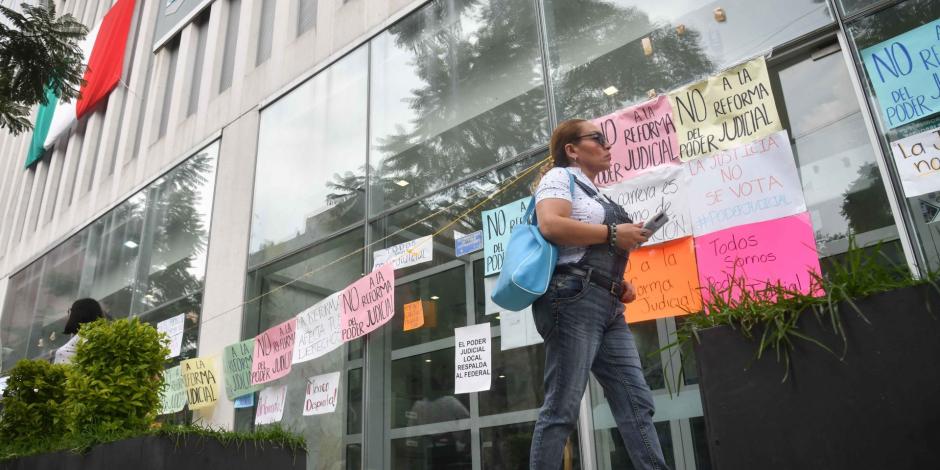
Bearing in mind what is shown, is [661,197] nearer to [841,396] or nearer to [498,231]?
[498,231]

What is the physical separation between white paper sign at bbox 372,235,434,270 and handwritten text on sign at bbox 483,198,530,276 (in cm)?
64

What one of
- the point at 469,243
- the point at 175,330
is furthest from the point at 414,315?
the point at 175,330

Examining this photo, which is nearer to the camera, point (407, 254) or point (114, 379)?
point (114, 379)

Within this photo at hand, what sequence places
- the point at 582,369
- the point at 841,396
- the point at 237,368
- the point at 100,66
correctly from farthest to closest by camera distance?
the point at 100,66, the point at 237,368, the point at 582,369, the point at 841,396

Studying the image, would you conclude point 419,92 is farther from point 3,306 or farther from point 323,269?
point 3,306

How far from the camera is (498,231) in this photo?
5.59 meters

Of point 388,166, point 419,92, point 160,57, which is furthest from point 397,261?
point 160,57

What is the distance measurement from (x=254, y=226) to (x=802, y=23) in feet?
19.6

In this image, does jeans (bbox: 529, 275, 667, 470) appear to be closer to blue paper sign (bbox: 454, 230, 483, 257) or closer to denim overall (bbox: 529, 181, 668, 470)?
denim overall (bbox: 529, 181, 668, 470)

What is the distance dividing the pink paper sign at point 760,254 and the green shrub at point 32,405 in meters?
A: 4.92

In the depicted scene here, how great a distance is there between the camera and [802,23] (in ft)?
14.9

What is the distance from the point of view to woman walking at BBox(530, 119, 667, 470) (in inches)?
96.8

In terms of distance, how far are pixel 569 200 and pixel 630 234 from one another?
0.25 m

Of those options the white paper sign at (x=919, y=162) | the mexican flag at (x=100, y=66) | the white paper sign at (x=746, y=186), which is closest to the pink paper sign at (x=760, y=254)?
the white paper sign at (x=746, y=186)
